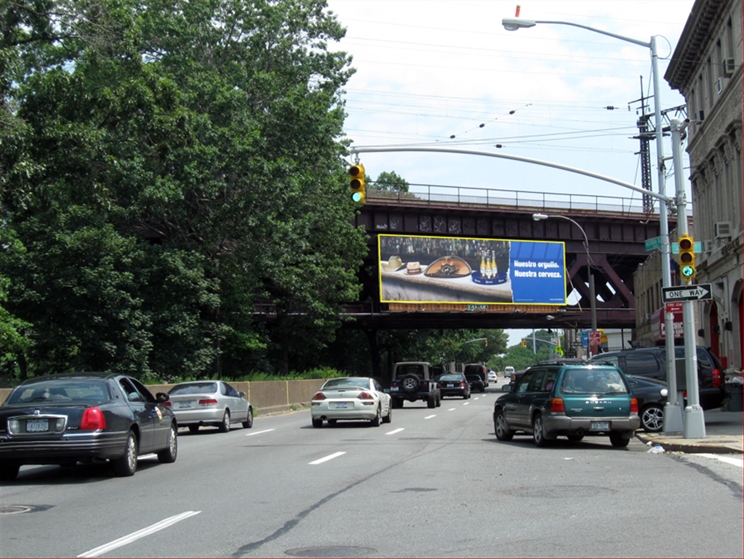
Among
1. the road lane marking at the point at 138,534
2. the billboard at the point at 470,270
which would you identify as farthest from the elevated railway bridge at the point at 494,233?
the road lane marking at the point at 138,534

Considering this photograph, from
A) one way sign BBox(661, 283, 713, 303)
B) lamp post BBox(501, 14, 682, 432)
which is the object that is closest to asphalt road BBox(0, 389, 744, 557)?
lamp post BBox(501, 14, 682, 432)

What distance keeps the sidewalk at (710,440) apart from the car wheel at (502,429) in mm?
2848

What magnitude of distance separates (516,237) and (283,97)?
23.8m

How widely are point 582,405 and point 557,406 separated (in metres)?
0.49

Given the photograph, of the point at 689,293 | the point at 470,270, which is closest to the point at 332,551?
the point at 689,293

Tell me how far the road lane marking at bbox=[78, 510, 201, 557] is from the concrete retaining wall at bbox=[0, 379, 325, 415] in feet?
67.7

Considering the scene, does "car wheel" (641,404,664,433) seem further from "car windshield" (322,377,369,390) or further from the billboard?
the billboard

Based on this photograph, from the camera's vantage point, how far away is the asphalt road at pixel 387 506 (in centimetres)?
808

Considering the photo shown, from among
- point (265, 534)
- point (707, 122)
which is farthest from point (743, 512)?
point (707, 122)

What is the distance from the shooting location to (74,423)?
1289cm

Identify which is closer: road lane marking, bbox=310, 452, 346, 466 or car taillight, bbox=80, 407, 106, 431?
car taillight, bbox=80, 407, 106, 431

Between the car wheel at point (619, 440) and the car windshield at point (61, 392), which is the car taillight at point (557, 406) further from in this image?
the car windshield at point (61, 392)

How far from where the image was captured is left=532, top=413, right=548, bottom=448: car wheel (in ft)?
58.9

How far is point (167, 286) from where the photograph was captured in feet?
127
